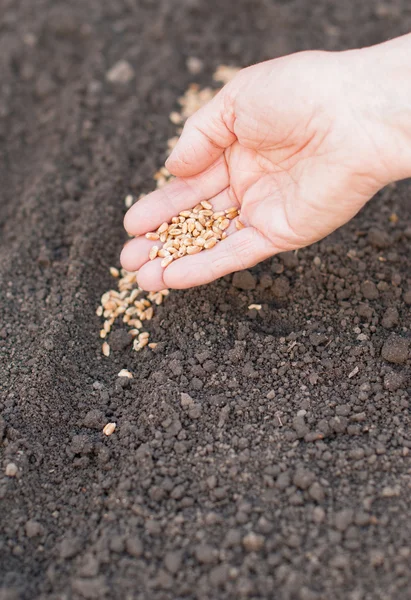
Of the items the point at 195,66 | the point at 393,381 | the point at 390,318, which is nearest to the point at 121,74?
the point at 195,66

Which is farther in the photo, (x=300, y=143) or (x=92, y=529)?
(x=300, y=143)

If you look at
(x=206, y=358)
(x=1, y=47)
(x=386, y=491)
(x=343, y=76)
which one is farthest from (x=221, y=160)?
(x=1, y=47)

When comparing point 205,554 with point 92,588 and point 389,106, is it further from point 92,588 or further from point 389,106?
point 389,106

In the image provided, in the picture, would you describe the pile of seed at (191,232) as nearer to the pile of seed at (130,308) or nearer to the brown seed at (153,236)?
the brown seed at (153,236)

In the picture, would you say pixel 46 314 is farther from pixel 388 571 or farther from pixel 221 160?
pixel 388 571

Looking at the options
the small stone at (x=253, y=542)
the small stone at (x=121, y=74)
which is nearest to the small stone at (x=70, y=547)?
the small stone at (x=253, y=542)

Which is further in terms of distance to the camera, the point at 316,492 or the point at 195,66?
the point at 195,66

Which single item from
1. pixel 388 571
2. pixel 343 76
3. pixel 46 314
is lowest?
pixel 388 571
